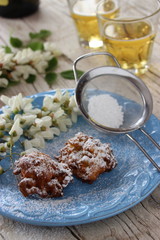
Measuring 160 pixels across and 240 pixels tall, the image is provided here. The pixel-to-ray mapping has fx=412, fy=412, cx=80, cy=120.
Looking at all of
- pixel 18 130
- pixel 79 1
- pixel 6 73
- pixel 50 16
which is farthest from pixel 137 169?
pixel 50 16

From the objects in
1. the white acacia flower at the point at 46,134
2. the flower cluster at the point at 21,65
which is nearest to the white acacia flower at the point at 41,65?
the flower cluster at the point at 21,65

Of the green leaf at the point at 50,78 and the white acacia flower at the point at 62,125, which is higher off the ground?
the white acacia flower at the point at 62,125

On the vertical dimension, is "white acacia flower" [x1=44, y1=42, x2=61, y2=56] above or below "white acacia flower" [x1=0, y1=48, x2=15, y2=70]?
below

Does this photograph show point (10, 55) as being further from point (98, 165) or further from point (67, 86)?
point (98, 165)

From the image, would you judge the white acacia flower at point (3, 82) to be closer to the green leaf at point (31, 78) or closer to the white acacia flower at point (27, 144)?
the green leaf at point (31, 78)

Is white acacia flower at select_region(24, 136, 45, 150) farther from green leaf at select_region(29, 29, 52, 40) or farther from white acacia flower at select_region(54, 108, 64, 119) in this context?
green leaf at select_region(29, 29, 52, 40)

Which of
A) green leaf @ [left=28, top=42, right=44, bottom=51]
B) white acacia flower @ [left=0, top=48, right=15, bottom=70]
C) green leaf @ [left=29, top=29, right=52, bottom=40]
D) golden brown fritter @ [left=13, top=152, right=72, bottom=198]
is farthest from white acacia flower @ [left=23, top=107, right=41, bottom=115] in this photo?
green leaf @ [left=29, top=29, right=52, bottom=40]
